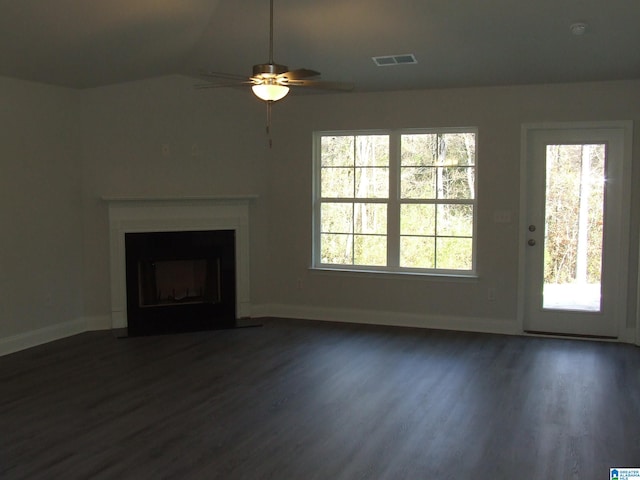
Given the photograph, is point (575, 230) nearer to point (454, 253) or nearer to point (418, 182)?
point (454, 253)

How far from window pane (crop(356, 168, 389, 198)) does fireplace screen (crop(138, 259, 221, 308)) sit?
1.72 meters

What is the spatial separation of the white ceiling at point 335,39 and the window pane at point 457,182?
86cm

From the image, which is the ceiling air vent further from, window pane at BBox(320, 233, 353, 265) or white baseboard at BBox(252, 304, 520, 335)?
white baseboard at BBox(252, 304, 520, 335)

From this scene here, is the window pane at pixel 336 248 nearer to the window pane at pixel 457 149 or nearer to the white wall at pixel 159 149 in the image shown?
the white wall at pixel 159 149

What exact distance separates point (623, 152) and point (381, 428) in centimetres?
360

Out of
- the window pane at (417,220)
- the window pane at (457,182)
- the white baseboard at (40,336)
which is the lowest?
the white baseboard at (40,336)

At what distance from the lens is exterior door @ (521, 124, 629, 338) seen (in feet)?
18.4

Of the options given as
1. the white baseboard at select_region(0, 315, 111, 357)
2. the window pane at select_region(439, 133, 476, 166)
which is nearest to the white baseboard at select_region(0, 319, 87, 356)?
the white baseboard at select_region(0, 315, 111, 357)

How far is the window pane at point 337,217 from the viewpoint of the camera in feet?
21.6

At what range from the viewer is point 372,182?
6465 millimetres

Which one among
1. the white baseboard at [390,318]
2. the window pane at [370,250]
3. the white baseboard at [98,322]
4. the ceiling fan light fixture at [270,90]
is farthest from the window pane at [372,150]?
the white baseboard at [98,322]

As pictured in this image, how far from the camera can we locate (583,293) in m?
5.79

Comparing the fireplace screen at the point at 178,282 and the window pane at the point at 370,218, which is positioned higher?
the window pane at the point at 370,218

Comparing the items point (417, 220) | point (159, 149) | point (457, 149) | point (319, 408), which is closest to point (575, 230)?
point (457, 149)
